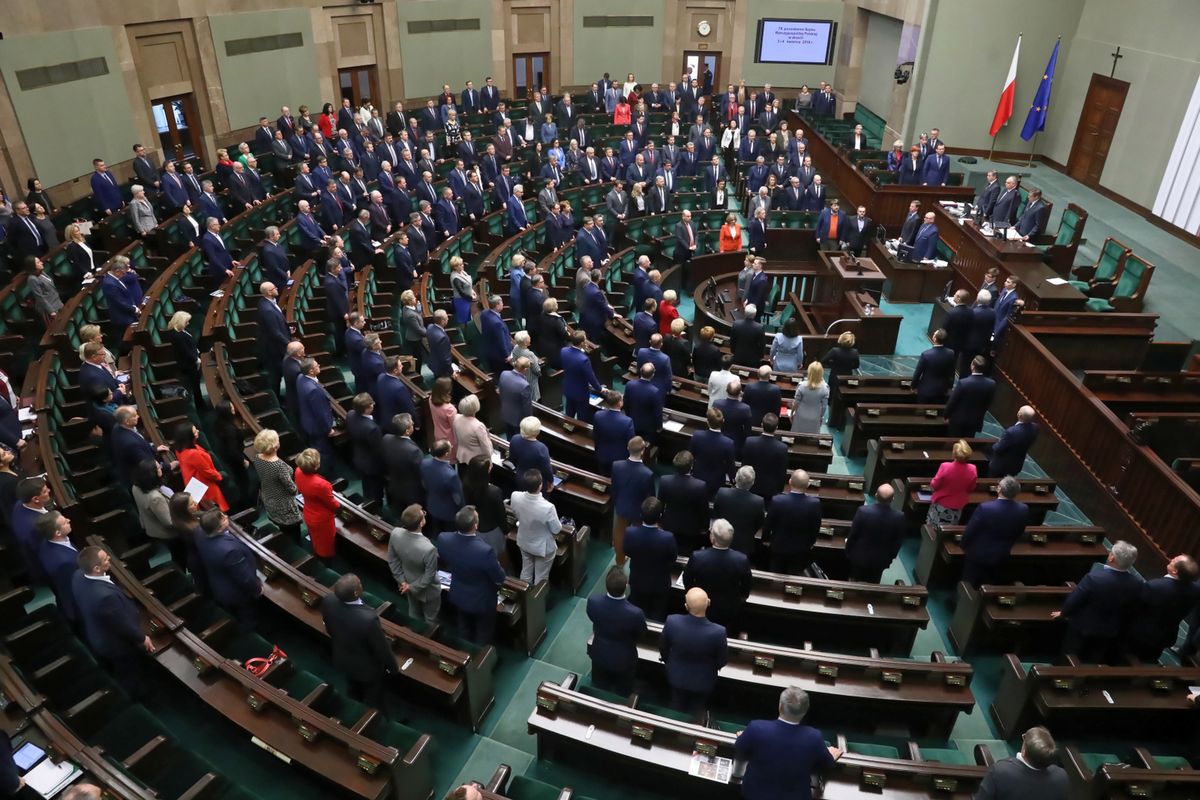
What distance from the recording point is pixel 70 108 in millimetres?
12070

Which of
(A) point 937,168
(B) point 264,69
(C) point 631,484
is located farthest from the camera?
(B) point 264,69

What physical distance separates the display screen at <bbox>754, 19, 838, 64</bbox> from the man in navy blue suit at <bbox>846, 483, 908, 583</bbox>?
20010 mm

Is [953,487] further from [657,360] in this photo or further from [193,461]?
[193,461]

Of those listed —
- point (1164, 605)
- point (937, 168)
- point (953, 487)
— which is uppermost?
point (937, 168)

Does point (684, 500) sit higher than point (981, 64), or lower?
lower

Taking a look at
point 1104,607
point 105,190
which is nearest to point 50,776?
point 1104,607

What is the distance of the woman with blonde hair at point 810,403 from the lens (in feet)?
23.8

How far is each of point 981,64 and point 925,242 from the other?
7.83 m

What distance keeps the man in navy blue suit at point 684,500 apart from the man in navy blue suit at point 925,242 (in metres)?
7.89

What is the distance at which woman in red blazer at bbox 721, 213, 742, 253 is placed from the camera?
12875 mm

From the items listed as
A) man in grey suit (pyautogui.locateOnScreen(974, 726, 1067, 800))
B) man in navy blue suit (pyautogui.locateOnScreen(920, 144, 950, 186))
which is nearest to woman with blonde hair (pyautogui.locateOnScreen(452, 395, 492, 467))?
man in grey suit (pyautogui.locateOnScreen(974, 726, 1067, 800))

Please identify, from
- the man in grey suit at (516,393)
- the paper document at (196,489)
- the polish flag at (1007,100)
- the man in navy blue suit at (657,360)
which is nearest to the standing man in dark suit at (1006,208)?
the polish flag at (1007,100)

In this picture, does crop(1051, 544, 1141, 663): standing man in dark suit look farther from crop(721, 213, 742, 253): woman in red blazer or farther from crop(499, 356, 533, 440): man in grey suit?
crop(721, 213, 742, 253): woman in red blazer

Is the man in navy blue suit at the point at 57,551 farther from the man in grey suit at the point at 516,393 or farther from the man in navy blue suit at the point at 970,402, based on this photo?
the man in navy blue suit at the point at 970,402
